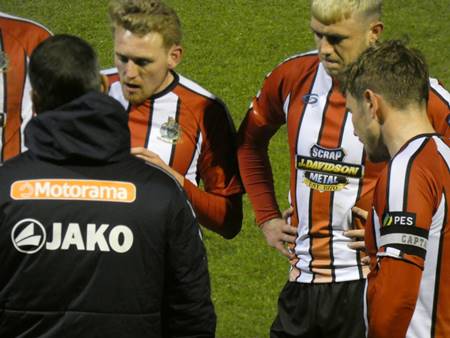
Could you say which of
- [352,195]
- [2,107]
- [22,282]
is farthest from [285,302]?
[22,282]

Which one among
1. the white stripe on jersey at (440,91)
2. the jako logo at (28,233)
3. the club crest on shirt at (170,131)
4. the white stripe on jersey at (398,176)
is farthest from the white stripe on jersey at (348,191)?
the jako logo at (28,233)

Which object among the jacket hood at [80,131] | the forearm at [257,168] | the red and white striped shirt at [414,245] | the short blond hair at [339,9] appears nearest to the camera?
the jacket hood at [80,131]

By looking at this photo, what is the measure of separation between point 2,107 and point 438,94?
6.04 ft

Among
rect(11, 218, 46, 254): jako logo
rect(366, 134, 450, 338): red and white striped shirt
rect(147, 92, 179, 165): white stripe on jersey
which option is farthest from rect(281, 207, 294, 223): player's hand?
rect(11, 218, 46, 254): jako logo

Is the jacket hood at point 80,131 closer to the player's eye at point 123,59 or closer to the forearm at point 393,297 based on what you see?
the forearm at point 393,297

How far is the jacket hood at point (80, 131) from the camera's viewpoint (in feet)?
11.3

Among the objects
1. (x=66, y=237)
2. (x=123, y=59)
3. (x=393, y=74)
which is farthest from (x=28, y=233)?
(x=123, y=59)

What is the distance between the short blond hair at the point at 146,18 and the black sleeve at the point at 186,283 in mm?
1294

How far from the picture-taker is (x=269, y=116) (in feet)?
17.0

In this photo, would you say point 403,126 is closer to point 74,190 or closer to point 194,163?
point 74,190

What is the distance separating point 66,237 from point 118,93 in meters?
1.54

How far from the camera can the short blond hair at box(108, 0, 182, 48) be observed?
185 inches

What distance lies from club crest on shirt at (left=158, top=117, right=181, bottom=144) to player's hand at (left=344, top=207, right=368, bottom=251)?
2.61ft

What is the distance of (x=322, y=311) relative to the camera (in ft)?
16.1
